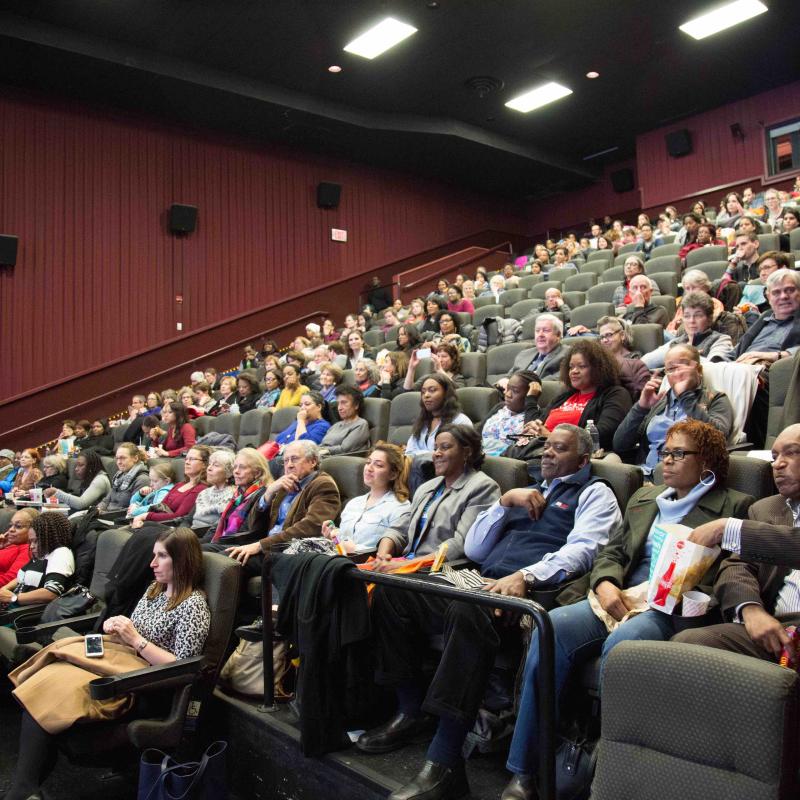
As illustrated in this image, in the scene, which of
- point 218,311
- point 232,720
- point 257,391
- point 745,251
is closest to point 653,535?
point 232,720

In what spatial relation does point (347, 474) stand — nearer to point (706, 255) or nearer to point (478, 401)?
point (478, 401)

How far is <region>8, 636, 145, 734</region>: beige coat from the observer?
1.51 m

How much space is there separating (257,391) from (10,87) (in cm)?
351

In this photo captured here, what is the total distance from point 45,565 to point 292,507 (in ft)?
3.12

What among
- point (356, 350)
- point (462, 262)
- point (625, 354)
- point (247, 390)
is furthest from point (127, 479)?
point (462, 262)

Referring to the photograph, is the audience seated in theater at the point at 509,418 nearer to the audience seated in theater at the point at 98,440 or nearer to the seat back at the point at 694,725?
the seat back at the point at 694,725

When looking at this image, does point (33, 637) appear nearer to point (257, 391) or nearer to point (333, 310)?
point (257, 391)

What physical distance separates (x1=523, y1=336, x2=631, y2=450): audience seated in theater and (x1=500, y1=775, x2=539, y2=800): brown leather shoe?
1.16 m

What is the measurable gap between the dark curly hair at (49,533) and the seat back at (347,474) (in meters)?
0.97

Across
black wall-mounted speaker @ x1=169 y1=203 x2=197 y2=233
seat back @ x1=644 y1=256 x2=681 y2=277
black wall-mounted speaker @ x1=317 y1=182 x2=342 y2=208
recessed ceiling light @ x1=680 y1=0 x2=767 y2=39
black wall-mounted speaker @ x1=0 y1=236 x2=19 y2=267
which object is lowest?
seat back @ x1=644 y1=256 x2=681 y2=277

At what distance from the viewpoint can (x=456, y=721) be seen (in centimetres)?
128

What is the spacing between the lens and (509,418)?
254 cm

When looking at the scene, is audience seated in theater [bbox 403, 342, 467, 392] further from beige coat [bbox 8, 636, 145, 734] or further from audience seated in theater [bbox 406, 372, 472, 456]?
beige coat [bbox 8, 636, 145, 734]

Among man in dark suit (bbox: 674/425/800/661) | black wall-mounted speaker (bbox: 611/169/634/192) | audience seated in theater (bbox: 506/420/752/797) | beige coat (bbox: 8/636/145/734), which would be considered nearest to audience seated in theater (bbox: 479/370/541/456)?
audience seated in theater (bbox: 506/420/752/797)
